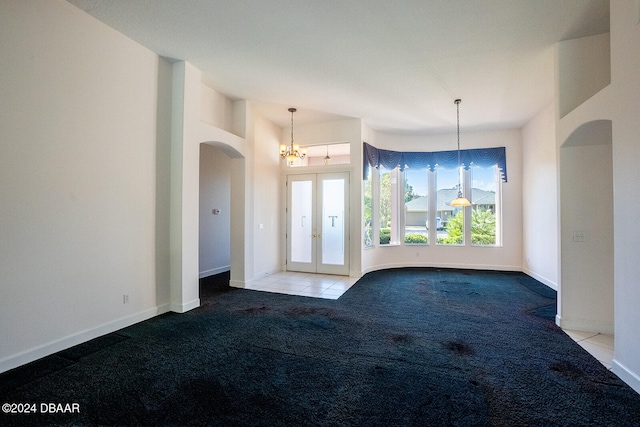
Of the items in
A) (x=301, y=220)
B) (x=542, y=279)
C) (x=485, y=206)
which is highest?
(x=485, y=206)

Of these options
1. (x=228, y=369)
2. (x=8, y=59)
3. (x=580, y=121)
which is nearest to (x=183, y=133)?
(x=8, y=59)

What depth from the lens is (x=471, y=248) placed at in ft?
22.7

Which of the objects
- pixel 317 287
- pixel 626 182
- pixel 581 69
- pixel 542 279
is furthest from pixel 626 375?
pixel 317 287

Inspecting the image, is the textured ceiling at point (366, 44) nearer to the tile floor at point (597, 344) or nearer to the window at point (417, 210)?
the window at point (417, 210)

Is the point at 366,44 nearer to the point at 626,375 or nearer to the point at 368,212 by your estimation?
the point at 368,212

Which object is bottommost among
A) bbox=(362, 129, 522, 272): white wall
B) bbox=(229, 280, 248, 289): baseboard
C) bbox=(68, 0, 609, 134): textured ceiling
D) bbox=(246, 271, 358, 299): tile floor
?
bbox=(246, 271, 358, 299): tile floor

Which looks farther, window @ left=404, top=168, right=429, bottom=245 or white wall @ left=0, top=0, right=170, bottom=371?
window @ left=404, top=168, right=429, bottom=245

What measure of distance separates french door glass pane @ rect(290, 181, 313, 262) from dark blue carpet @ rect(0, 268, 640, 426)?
259 centimetres

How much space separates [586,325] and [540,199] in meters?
3.00

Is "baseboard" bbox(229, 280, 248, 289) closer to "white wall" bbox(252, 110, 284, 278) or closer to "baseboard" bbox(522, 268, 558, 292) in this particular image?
"white wall" bbox(252, 110, 284, 278)

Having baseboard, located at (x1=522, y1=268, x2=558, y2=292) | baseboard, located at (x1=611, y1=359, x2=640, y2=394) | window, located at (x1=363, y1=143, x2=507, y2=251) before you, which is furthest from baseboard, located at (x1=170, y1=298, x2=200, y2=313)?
baseboard, located at (x1=522, y1=268, x2=558, y2=292)

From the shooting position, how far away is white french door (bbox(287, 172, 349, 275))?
20.4 feet

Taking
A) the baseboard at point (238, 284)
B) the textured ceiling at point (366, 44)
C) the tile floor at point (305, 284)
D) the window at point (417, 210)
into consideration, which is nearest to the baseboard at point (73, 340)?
the baseboard at point (238, 284)

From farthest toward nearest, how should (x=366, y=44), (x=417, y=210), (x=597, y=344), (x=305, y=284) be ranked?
(x=417, y=210)
(x=305, y=284)
(x=366, y=44)
(x=597, y=344)
